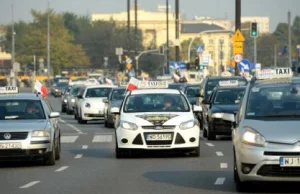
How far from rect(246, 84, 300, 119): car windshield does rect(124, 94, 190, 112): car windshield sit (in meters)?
7.29

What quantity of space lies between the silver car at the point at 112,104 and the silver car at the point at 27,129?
14.7 meters

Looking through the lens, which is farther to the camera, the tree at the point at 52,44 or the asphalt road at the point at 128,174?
the tree at the point at 52,44

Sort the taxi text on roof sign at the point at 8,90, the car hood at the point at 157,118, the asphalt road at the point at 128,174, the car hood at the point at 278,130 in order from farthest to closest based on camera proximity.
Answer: the taxi text on roof sign at the point at 8,90 < the car hood at the point at 157,118 < the asphalt road at the point at 128,174 < the car hood at the point at 278,130

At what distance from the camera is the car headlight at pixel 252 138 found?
48.6 ft

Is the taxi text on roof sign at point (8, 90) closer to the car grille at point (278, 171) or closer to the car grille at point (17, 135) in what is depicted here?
the car grille at point (17, 135)

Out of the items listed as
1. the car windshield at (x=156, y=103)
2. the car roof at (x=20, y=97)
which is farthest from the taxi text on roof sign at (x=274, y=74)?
the car roof at (x=20, y=97)

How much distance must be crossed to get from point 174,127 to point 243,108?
261 inches

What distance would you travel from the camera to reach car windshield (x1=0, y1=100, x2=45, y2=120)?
2211 cm

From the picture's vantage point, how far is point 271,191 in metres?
15.5

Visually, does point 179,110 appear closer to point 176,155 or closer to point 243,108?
point 176,155

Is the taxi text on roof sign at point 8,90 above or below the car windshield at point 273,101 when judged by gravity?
below

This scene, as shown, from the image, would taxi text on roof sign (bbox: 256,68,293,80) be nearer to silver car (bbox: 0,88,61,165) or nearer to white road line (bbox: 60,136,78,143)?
silver car (bbox: 0,88,61,165)

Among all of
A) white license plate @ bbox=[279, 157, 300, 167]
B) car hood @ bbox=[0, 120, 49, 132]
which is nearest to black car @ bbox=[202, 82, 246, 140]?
car hood @ bbox=[0, 120, 49, 132]

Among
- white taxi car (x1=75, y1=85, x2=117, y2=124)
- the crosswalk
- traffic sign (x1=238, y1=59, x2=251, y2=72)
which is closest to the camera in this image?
the crosswalk
